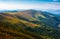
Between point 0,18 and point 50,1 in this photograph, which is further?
point 50,1

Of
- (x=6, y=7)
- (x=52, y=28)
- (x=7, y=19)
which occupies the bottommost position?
(x=52, y=28)

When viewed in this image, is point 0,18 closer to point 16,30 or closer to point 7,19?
point 7,19

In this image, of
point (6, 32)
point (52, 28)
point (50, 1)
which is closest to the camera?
point (6, 32)

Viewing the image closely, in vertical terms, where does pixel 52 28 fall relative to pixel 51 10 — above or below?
below

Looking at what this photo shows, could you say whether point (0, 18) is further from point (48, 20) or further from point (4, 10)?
point (48, 20)

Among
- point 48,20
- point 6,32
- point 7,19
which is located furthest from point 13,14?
point 48,20

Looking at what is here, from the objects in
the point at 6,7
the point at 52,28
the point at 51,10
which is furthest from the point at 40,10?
the point at 6,7

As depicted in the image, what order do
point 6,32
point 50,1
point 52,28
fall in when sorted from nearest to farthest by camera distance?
point 6,32 < point 52,28 < point 50,1
